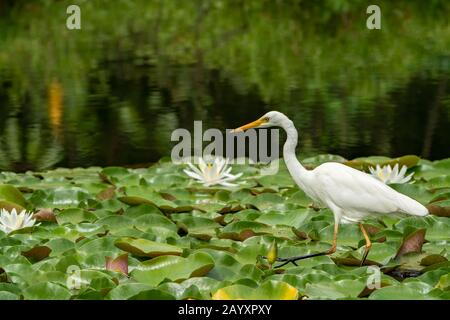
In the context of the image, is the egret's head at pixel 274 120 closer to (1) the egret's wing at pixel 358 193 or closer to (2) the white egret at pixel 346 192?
(2) the white egret at pixel 346 192

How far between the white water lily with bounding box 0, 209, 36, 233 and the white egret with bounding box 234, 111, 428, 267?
3.78ft

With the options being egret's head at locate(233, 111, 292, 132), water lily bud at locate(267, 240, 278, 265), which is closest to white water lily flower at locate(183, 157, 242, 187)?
egret's head at locate(233, 111, 292, 132)

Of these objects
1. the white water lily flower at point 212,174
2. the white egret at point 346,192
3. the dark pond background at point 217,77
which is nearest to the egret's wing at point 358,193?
the white egret at point 346,192

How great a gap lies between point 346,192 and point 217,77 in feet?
21.5

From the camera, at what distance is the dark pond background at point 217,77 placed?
8602 millimetres

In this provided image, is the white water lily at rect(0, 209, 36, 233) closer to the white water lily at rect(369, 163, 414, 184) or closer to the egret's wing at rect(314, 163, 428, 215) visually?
the egret's wing at rect(314, 163, 428, 215)

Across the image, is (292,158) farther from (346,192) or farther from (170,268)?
(170,268)

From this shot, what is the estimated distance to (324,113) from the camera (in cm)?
938

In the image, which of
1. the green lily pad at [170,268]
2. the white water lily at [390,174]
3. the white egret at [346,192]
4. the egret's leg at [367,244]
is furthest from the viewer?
the white water lily at [390,174]

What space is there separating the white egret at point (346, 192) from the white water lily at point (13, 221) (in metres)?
1.15

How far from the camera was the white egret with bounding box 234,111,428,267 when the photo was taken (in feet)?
14.9

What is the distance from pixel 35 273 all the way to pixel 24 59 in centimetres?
905

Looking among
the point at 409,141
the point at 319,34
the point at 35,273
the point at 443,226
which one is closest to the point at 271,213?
the point at 443,226
